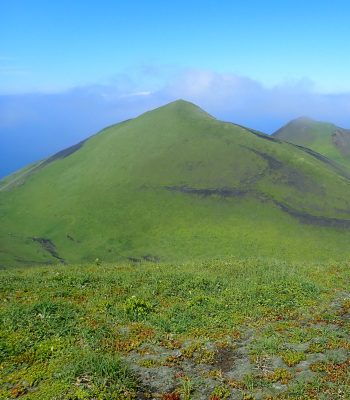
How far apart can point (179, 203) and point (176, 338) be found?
76945 millimetres

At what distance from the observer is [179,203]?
88.6 metres

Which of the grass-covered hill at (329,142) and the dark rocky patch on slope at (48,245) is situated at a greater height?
the grass-covered hill at (329,142)

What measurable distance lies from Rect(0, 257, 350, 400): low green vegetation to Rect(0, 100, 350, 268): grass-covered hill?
51358 mm

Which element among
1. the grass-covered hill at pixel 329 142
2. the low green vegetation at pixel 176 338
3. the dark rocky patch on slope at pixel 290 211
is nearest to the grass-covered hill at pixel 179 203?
the dark rocky patch on slope at pixel 290 211

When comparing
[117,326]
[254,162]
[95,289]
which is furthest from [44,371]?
[254,162]

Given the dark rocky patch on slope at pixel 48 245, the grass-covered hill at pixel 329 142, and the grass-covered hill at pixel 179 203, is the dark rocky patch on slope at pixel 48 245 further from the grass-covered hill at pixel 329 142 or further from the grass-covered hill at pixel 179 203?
the grass-covered hill at pixel 329 142

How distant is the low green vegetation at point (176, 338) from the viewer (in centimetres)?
895

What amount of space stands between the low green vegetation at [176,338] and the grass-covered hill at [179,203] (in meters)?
51.4

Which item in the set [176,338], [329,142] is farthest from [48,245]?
[329,142]

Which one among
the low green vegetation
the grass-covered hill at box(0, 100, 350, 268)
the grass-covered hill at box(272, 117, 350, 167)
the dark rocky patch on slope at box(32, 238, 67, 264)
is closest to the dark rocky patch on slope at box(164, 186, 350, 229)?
the grass-covered hill at box(0, 100, 350, 268)

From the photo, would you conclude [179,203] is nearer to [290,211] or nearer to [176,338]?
[290,211]

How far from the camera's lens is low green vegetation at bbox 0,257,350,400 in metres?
8.95

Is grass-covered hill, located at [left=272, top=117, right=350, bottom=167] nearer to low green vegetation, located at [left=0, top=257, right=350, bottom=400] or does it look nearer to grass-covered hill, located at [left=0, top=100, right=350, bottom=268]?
grass-covered hill, located at [left=0, top=100, right=350, bottom=268]

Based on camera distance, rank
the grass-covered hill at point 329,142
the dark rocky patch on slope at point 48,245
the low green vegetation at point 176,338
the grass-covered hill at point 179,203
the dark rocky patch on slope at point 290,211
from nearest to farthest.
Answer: the low green vegetation at point 176,338, the grass-covered hill at point 179,203, the dark rocky patch on slope at point 48,245, the dark rocky patch on slope at point 290,211, the grass-covered hill at point 329,142
